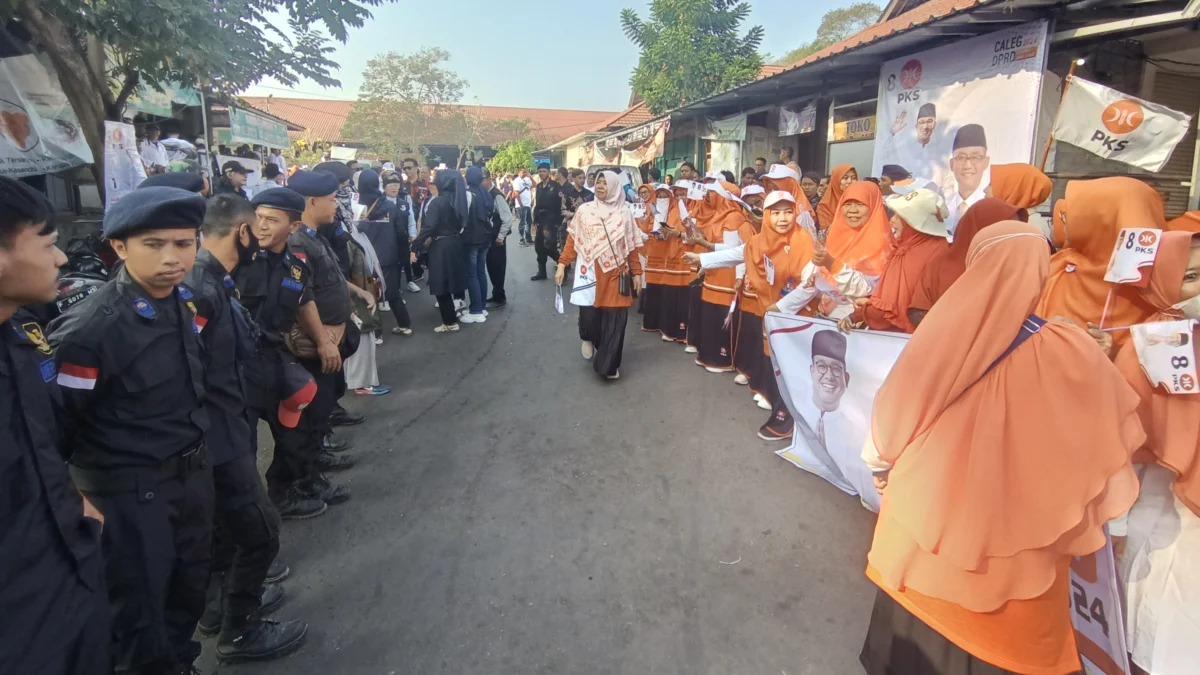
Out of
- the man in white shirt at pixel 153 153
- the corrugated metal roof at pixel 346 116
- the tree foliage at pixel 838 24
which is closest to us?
the man in white shirt at pixel 153 153

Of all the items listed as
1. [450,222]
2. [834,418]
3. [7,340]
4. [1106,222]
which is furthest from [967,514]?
[450,222]

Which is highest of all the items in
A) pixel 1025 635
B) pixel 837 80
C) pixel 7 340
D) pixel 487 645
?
pixel 837 80

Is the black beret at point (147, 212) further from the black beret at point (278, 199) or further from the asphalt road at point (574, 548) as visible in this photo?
the asphalt road at point (574, 548)

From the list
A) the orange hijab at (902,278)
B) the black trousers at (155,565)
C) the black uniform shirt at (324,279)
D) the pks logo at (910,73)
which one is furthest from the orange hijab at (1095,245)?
the pks logo at (910,73)

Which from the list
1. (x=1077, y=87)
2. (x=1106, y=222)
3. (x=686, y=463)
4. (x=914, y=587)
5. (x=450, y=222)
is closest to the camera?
(x=914, y=587)

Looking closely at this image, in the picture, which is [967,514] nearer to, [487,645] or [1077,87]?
[487,645]

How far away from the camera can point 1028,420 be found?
1897 mm

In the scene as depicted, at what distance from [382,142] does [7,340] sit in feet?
135

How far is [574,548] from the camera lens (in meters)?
3.46

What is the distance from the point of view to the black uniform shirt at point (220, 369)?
238 cm

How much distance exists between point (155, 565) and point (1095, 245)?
11.9ft

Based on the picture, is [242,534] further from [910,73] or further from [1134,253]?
[910,73]

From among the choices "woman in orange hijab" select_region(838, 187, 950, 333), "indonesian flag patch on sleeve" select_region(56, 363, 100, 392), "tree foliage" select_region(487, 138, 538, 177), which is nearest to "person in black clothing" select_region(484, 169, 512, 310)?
"woman in orange hijab" select_region(838, 187, 950, 333)

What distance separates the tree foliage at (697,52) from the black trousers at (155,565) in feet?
56.3
